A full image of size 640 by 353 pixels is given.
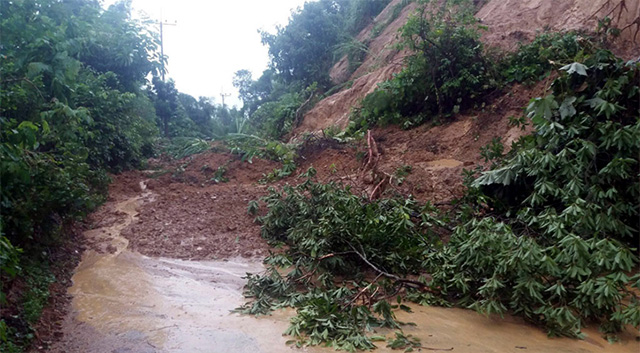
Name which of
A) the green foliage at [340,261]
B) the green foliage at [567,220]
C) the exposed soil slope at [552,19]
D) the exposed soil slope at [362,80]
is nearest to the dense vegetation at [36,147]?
the green foliage at [340,261]

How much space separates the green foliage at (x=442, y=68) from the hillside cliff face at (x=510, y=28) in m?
0.55

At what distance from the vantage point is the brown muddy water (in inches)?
152

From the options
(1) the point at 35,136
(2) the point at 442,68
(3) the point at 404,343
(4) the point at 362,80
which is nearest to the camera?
(3) the point at 404,343

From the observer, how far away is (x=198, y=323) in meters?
4.46

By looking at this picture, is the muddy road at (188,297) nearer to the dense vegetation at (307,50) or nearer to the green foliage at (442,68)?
the green foliage at (442,68)

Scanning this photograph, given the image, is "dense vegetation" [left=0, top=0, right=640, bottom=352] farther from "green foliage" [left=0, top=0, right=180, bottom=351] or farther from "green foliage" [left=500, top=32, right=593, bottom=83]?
"green foliage" [left=500, top=32, right=593, bottom=83]

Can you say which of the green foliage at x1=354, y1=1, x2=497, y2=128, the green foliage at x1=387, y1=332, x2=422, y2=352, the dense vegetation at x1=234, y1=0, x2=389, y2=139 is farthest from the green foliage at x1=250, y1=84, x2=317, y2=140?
the green foliage at x1=387, y1=332, x2=422, y2=352

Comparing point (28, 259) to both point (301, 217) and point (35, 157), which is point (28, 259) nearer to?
point (35, 157)

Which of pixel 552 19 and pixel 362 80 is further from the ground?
pixel 552 19

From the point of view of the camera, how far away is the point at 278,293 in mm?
4953

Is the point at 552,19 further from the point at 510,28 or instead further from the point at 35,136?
the point at 35,136

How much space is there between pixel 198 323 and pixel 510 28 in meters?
9.43

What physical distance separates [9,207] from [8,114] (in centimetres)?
167

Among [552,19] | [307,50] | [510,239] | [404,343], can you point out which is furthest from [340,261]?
[307,50]
